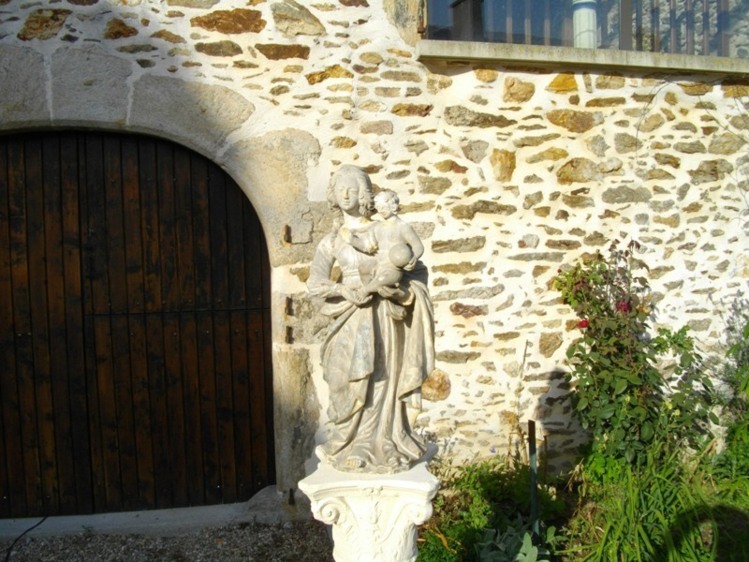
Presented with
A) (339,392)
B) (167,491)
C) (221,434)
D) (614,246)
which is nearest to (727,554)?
(614,246)

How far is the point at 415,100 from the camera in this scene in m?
4.32

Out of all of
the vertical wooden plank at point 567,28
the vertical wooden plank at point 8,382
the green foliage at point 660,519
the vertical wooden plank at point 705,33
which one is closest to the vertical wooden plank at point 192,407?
the vertical wooden plank at point 8,382

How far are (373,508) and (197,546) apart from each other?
1.92 meters

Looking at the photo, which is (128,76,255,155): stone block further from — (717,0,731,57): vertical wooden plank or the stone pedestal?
(717,0,731,57): vertical wooden plank

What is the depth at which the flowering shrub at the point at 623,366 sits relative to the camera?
13.3 feet

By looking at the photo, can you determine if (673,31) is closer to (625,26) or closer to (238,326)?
(625,26)

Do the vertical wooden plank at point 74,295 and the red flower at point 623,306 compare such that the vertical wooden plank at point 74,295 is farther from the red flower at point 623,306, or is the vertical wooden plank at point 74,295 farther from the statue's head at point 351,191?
the red flower at point 623,306

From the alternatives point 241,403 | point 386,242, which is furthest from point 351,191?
point 241,403

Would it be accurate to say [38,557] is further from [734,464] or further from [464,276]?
[734,464]

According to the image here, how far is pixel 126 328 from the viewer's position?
4.32m

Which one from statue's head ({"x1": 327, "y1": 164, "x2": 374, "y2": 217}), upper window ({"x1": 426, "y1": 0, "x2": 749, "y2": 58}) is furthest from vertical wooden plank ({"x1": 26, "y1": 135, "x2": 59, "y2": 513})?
upper window ({"x1": 426, "y1": 0, "x2": 749, "y2": 58})

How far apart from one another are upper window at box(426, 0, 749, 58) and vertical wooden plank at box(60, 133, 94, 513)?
2.38m

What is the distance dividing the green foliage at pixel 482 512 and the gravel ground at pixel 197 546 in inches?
27.6

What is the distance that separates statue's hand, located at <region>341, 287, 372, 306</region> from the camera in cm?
255
